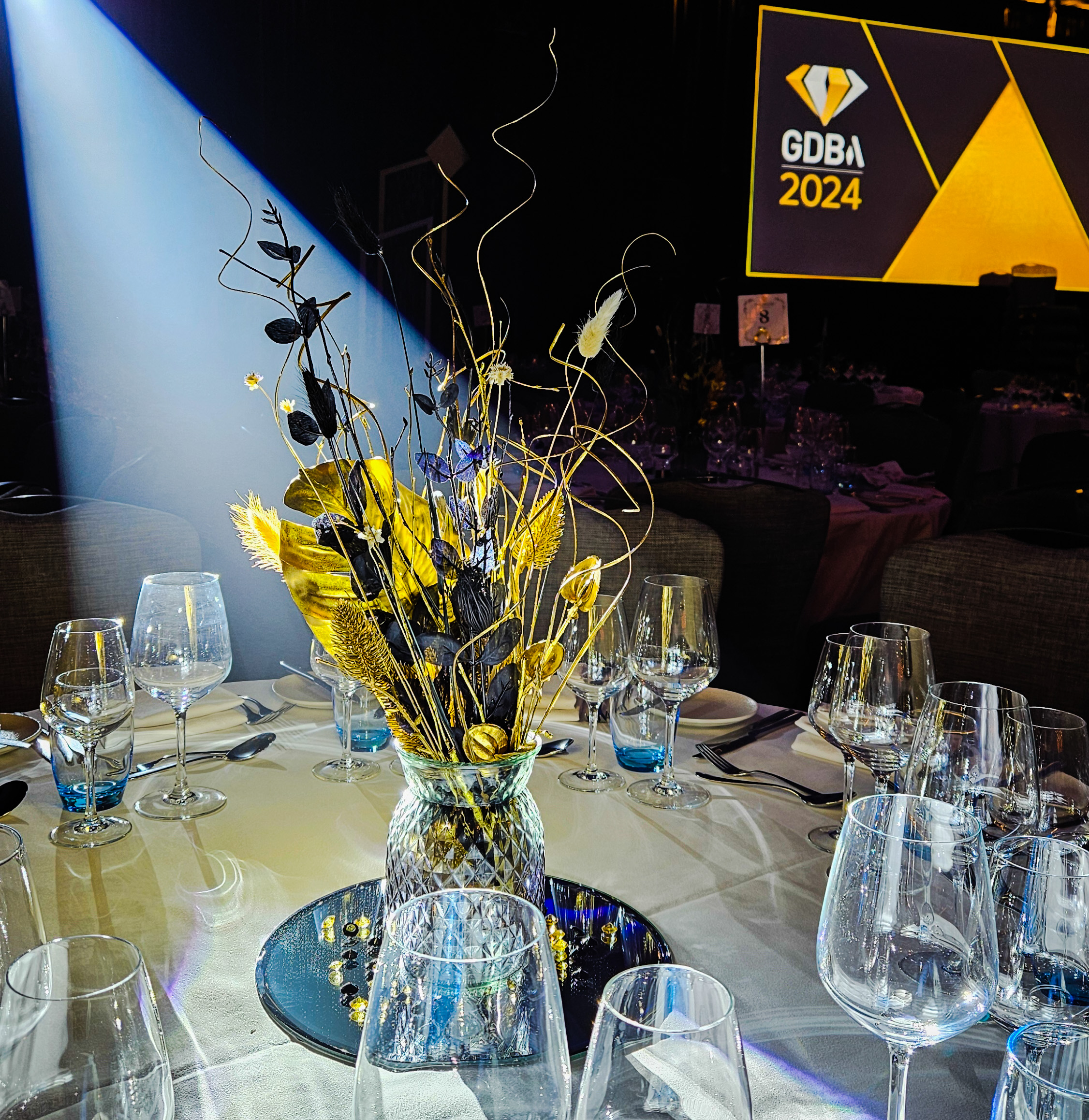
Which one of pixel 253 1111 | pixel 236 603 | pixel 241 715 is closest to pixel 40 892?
pixel 253 1111

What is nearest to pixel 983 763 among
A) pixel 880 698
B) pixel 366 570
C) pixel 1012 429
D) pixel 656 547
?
pixel 880 698

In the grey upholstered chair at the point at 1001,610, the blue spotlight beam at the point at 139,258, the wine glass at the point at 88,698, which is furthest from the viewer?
the blue spotlight beam at the point at 139,258

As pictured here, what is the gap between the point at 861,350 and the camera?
750 cm

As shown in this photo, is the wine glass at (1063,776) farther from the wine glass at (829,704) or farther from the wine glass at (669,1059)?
the wine glass at (669,1059)

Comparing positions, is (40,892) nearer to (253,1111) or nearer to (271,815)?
(271,815)

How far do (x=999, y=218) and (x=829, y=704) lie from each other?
21.8 ft

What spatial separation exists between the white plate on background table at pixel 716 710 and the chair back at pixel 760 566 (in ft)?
4.36

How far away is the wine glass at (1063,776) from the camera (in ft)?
3.09

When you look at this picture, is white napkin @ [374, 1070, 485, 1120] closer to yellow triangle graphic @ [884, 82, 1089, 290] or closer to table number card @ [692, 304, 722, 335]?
table number card @ [692, 304, 722, 335]

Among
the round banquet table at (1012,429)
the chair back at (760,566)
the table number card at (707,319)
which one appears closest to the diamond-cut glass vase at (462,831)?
the chair back at (760,566)

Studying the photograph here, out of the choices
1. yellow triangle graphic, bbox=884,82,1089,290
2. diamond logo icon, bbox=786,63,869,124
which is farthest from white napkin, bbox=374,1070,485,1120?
yellow triangle graphic, bbox=884,82,1089,290

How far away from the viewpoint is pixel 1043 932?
2.24ft

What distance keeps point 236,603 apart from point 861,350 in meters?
5.58

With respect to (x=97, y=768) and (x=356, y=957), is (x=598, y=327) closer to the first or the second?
(x=356, y=957)
